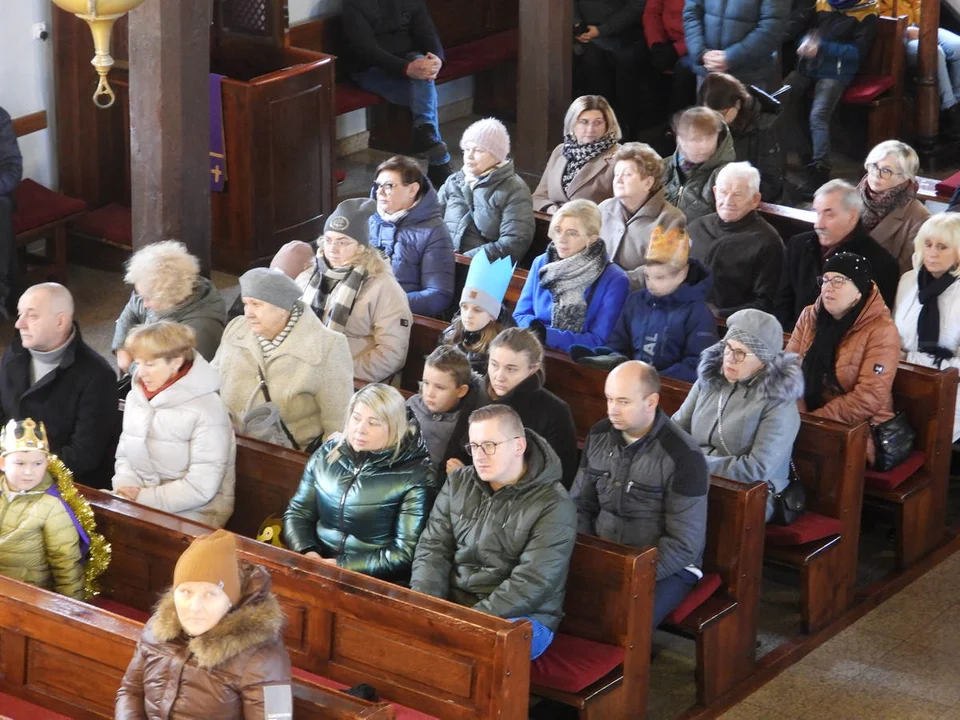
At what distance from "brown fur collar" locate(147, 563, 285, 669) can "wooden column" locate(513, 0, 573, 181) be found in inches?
221

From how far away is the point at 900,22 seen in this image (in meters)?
10.5

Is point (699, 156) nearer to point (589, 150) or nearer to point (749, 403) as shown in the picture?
point (589, 150)

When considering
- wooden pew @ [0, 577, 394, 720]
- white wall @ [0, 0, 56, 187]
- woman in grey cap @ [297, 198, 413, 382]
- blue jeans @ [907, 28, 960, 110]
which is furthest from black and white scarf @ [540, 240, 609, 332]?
blue jeans @ [907, 28, 960, 110]

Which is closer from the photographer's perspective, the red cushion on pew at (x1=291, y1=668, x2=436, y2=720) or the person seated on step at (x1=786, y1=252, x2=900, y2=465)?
the red cushion on pew at (x1=291, y1=668, x2=436, y2=720)

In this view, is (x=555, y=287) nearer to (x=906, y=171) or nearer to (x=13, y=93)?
(x=906, y=171)

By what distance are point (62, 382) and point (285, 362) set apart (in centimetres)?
75

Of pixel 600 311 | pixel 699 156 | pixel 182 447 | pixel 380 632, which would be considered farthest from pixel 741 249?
pixel 380 632

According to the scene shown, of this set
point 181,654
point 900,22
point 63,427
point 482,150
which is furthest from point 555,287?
point 900,22

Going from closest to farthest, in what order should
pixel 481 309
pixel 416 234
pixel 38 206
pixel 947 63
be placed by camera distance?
pixel 481 309 → pixel 416 234 → pixel 38 206 → pixel 947 63

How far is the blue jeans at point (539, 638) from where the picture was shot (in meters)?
4.72

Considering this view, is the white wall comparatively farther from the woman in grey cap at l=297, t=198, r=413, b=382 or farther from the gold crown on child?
the gold crown on child

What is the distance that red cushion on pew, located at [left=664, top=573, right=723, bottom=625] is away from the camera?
5180 mm

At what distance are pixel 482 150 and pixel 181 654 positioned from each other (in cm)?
372

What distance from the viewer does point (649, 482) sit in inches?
198
